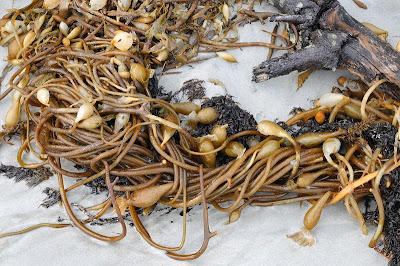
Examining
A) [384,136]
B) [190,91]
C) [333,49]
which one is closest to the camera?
[384,136]

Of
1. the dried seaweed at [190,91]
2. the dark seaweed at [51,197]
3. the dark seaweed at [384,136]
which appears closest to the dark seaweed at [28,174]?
the dark seaweed at [51,197]

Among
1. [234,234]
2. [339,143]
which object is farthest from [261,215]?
[339,143]

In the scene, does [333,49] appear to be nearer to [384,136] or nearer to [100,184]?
[384,136]

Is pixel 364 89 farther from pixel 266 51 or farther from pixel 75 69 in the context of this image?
pixel 75 69

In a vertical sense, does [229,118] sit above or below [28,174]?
above

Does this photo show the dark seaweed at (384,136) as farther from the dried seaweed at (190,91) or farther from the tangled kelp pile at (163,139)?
the dried seaweed at (190,91)

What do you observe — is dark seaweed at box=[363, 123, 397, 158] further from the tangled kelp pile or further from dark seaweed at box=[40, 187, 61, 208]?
dark seaweed at box=[40, 187, 61, 208]

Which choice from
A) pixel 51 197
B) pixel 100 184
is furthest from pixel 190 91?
pixel 51 197
